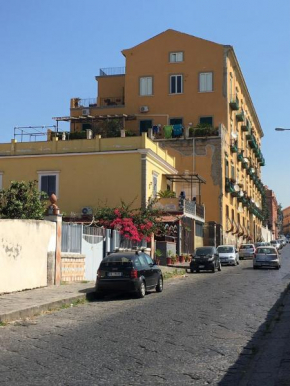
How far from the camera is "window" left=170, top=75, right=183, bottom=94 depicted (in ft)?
185

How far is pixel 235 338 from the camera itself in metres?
10.1

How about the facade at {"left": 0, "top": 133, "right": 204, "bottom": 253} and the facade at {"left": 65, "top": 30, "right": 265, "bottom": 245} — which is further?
the facade at {"left": 65, "top": 30, "right": 265, "bottom": 245}

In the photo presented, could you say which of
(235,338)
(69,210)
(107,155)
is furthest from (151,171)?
(235,338)

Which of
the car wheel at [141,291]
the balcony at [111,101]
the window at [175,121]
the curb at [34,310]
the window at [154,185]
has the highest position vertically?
the balcony at [111,101]

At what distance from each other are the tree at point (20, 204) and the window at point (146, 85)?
3071 centimetres

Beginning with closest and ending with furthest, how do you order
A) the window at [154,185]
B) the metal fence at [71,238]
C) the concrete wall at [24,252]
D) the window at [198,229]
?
the concrete wall at [24,252] < the metal fence at [71,238] < the window at [154,185] < the window at [198,229]

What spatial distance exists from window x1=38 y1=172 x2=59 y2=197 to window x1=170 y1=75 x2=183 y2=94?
21.4 meters

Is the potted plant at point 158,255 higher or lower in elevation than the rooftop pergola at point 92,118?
lower

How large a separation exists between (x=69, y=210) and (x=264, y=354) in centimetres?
3187

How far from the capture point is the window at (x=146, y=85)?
57.4 meters

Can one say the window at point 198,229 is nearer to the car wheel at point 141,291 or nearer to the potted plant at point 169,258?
the potted plant at point 169,258

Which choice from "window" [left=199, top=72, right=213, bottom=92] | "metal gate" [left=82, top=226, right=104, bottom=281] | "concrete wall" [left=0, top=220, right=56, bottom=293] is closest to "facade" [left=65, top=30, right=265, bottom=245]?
"window" [left=199, top=72, right=213, bottom=92]

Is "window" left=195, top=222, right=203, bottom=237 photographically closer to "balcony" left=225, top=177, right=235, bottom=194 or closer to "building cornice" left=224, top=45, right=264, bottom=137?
"balcony" left=225, top=177, right=235, bottom=194

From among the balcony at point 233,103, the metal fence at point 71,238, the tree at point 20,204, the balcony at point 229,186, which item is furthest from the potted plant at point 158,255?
the balcony at point 233,103
